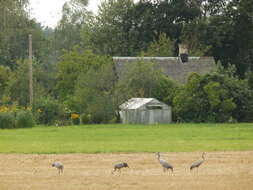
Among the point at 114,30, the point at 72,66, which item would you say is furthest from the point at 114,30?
the point at 72,66

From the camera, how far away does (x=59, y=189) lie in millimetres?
20016

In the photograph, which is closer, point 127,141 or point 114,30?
point 127,141

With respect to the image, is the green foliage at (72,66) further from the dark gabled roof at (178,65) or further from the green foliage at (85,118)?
the green foliage at (85,118)

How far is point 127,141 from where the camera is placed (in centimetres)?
3697

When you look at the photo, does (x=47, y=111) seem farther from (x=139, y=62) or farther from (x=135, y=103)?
(x=139, y=62)

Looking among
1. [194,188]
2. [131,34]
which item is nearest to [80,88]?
[131,34]

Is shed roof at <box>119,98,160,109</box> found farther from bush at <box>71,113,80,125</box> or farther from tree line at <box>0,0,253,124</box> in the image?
bush at <box>71,113,80,125</box>

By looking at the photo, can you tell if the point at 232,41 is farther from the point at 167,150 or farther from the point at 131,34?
the point at 167,150

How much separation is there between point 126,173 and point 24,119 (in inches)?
A: 1173

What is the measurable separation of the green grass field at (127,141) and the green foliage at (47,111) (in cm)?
976

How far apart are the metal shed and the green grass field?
926cm

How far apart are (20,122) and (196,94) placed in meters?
13.6

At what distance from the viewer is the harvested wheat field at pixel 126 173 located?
20.7 metres

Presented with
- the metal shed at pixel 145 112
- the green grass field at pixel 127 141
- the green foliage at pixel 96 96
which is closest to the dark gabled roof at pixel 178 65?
the green foliage at pixel 96 96
